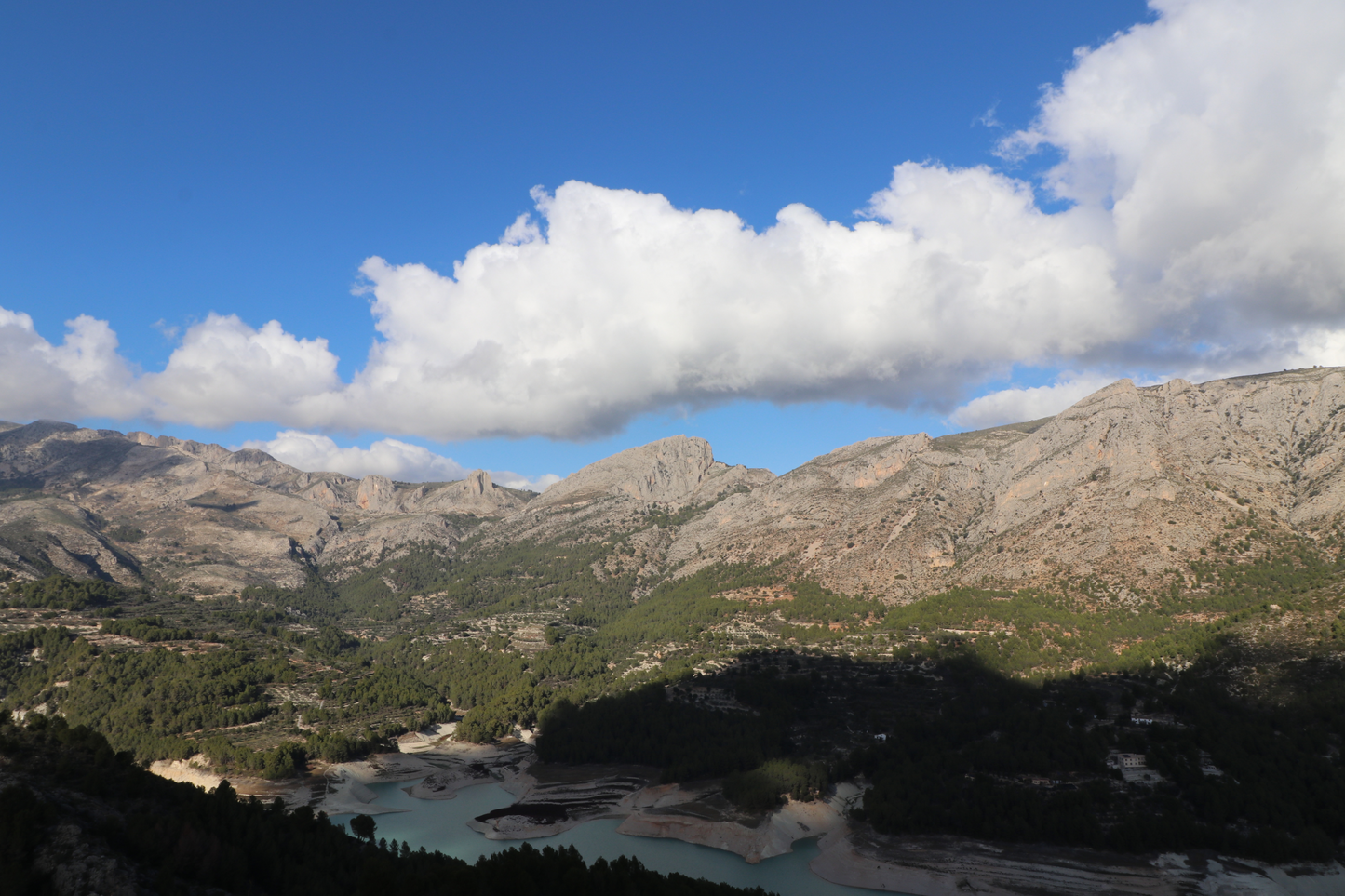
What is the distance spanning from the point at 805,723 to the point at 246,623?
503ft

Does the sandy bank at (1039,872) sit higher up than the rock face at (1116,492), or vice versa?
the rock face at (1116,492)

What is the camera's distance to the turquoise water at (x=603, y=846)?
77.6m

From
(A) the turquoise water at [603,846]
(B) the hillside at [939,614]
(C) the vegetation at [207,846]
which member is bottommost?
(A) the turquoise water at [603,846]

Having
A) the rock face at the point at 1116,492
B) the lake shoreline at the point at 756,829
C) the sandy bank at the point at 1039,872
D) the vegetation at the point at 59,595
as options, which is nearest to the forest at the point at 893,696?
the vegetation at the point at 59,595

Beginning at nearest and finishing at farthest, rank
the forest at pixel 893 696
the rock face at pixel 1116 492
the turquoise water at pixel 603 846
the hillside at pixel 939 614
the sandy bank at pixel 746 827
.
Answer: the turquoise water at pixel 603 846 < the forest at pixel 893 696 < the sandy bank at pixel 746 827 < the hillside at pixel 939 614 < the rock face at pixel 1116 492

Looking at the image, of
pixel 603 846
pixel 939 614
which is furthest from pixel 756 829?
pixel 939 614

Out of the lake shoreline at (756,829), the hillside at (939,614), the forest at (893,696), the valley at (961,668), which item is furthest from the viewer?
the hillside at (939,614)

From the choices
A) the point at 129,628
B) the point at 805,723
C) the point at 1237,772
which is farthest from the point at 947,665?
the point at 129,628

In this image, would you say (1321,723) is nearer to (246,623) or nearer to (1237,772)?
(1237,772)

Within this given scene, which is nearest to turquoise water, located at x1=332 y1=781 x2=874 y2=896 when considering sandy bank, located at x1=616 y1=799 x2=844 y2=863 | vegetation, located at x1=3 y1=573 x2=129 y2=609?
sandy bank, located at x1=616 y1=799 x2=844 y2=863

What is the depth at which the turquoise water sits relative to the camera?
77.6 meters

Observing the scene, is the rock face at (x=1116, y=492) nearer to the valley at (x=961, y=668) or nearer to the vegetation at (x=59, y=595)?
the valley at (x=961, y=668)

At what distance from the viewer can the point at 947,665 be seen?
126062mm

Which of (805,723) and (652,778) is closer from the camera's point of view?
(652,778)
